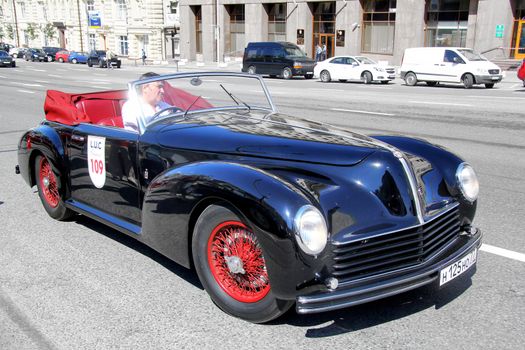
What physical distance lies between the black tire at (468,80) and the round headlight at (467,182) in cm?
1975

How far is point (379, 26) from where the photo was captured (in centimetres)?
3538

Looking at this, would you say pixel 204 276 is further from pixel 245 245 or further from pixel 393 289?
pixel 393 289

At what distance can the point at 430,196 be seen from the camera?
11.1 ft

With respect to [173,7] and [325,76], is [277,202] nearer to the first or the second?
[325,76]

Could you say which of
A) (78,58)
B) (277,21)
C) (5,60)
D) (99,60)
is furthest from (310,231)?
(78,58)

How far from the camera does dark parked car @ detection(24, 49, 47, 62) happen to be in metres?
53.2

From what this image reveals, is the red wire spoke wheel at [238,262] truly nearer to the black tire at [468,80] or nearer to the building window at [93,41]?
the black tire at [468,80]

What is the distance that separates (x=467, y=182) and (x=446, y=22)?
31.4 metres

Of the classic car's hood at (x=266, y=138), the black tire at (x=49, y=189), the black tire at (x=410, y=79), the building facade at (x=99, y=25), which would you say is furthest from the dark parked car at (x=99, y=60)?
the classic car's hood at (x=266, y=138)

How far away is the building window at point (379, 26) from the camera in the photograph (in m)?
34.6

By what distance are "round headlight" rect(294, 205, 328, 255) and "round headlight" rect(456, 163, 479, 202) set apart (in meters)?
1.35

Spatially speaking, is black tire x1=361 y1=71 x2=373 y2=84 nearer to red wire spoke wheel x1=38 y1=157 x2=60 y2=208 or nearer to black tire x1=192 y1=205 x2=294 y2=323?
red wire spoke wheel x1=38 y1=157 x2=60 y2=208

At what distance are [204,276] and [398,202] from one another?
132 cm

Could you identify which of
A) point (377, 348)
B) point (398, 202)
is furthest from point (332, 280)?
point (398, 202)
